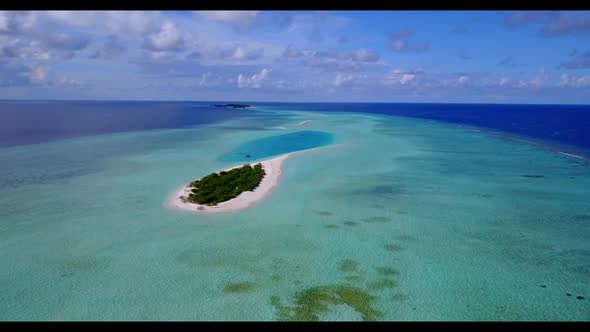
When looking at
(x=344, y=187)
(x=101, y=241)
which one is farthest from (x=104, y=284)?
(x=344, y=187)

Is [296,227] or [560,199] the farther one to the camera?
[560,199]

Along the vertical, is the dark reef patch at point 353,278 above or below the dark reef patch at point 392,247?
below

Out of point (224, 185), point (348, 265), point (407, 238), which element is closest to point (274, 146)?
point (224, 185)

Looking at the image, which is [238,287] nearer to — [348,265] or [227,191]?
[348,265]

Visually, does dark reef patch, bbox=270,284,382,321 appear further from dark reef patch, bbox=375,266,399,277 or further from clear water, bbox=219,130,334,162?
clear water, bbox=219,130,334,162

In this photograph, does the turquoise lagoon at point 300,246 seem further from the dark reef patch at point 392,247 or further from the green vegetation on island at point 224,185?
the green vegetation on island at point 224,185

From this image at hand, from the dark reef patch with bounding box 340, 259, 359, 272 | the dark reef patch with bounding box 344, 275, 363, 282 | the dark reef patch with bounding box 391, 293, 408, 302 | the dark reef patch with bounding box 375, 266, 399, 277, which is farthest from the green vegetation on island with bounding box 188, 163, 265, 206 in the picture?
the dark reef patch with bounding box 391, 293, 408, 302

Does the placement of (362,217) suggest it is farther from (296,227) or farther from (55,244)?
(55,244)

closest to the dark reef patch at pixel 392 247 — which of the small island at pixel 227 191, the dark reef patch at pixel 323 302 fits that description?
the dark reef patch at pixel 323 302
